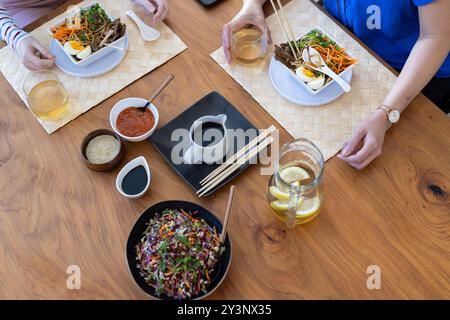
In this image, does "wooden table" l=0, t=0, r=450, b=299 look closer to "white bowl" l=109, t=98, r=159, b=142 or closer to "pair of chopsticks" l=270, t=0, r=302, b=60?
"white bowl" l=109, t=98, r=159, b=142

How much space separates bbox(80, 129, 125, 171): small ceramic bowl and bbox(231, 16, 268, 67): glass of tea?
1.46 ft

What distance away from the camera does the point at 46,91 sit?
1.29 metres

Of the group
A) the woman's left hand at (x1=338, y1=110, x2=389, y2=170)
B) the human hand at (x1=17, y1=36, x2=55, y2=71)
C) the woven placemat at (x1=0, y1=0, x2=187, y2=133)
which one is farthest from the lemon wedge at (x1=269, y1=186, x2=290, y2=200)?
the human hand at (x1=17, y1=36, x2=55, y2=71)

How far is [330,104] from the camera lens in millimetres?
1260

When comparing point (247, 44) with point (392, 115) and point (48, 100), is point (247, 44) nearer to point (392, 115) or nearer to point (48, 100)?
point (392, 115)

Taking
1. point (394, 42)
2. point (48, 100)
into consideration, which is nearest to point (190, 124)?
point (48, 100)

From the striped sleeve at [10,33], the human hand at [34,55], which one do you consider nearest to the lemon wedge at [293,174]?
the human hand at [34,55]

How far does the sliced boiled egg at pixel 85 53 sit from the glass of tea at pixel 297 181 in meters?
0.66

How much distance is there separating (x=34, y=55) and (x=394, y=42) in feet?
3.77

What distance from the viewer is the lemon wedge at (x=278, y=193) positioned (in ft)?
3.49

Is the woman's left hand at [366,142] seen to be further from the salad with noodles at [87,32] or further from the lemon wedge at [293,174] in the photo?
the salad with noodles at [87,32]

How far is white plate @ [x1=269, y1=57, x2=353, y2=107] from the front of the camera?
4.11 ft

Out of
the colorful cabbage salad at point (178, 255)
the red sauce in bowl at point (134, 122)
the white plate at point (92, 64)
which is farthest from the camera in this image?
the white plate at point (92, 64)
